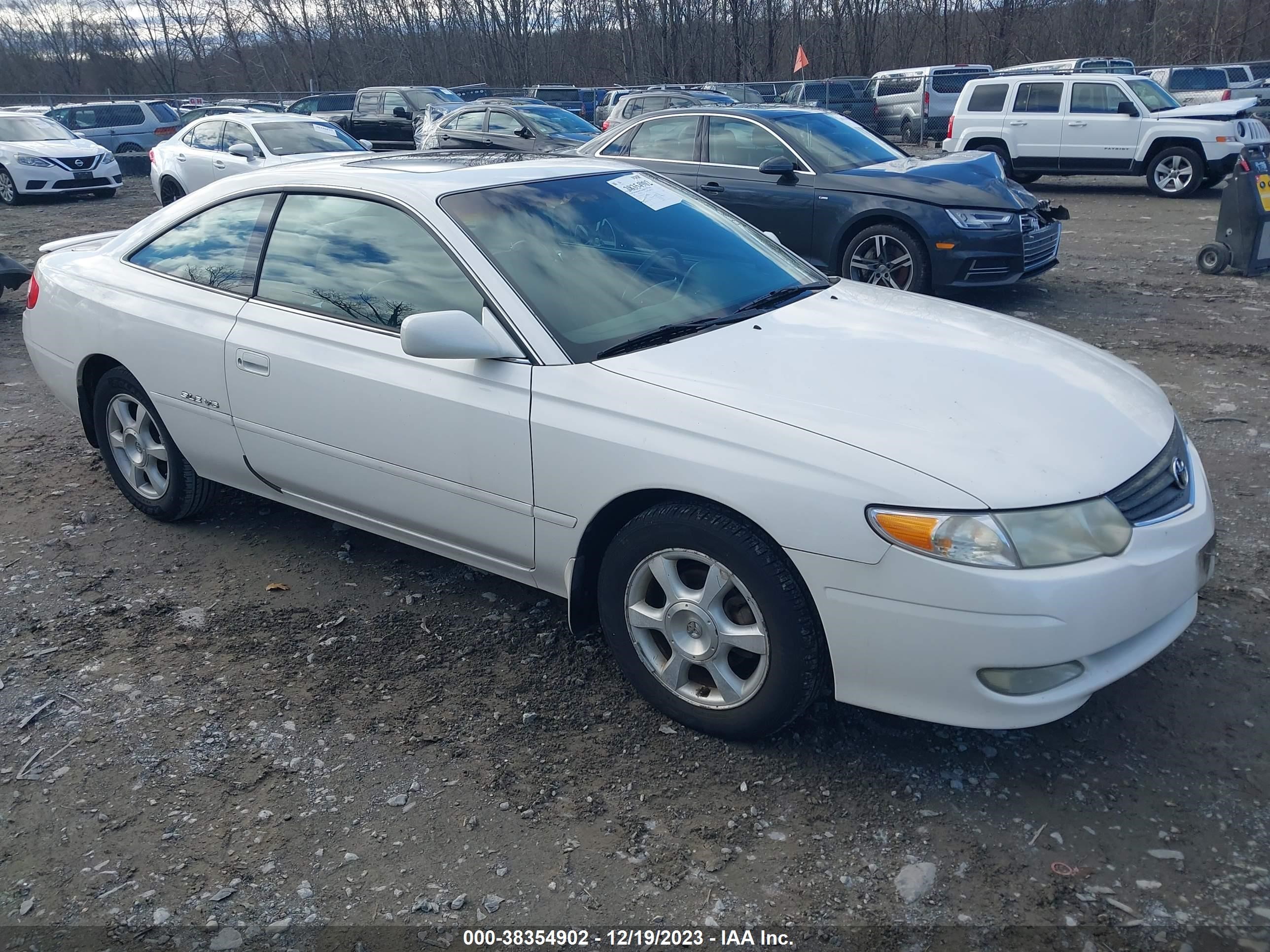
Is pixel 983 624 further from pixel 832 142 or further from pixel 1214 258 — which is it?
pixel 1214 258

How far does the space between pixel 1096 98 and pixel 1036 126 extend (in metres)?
0.90

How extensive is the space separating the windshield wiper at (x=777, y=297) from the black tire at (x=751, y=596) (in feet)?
3.18

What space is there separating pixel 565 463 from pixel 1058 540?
4.55 feet

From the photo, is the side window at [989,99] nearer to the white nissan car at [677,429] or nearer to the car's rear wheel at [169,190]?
the car's rear wheel at [169,190]

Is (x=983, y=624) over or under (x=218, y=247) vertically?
under

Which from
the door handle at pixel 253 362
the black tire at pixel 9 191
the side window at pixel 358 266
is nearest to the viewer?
the side window at pixel 358 266

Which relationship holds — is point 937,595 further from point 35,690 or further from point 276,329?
point 35,690

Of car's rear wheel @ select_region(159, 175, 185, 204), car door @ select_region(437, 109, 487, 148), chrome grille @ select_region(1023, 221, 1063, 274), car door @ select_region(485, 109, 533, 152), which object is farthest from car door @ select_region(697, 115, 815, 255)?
car's rear wheel @ select_region(159, 175, 185, 204)

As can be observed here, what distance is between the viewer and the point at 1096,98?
15508mm

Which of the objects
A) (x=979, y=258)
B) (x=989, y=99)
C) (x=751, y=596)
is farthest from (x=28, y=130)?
(x=751, y=596)

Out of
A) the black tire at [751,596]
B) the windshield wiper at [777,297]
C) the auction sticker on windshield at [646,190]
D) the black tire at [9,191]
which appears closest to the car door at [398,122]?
the black tire at [9,191]

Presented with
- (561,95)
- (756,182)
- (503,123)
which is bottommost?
(756,182)

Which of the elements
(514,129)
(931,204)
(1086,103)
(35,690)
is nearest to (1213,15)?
(1086,103)

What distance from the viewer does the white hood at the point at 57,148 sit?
711 inches
